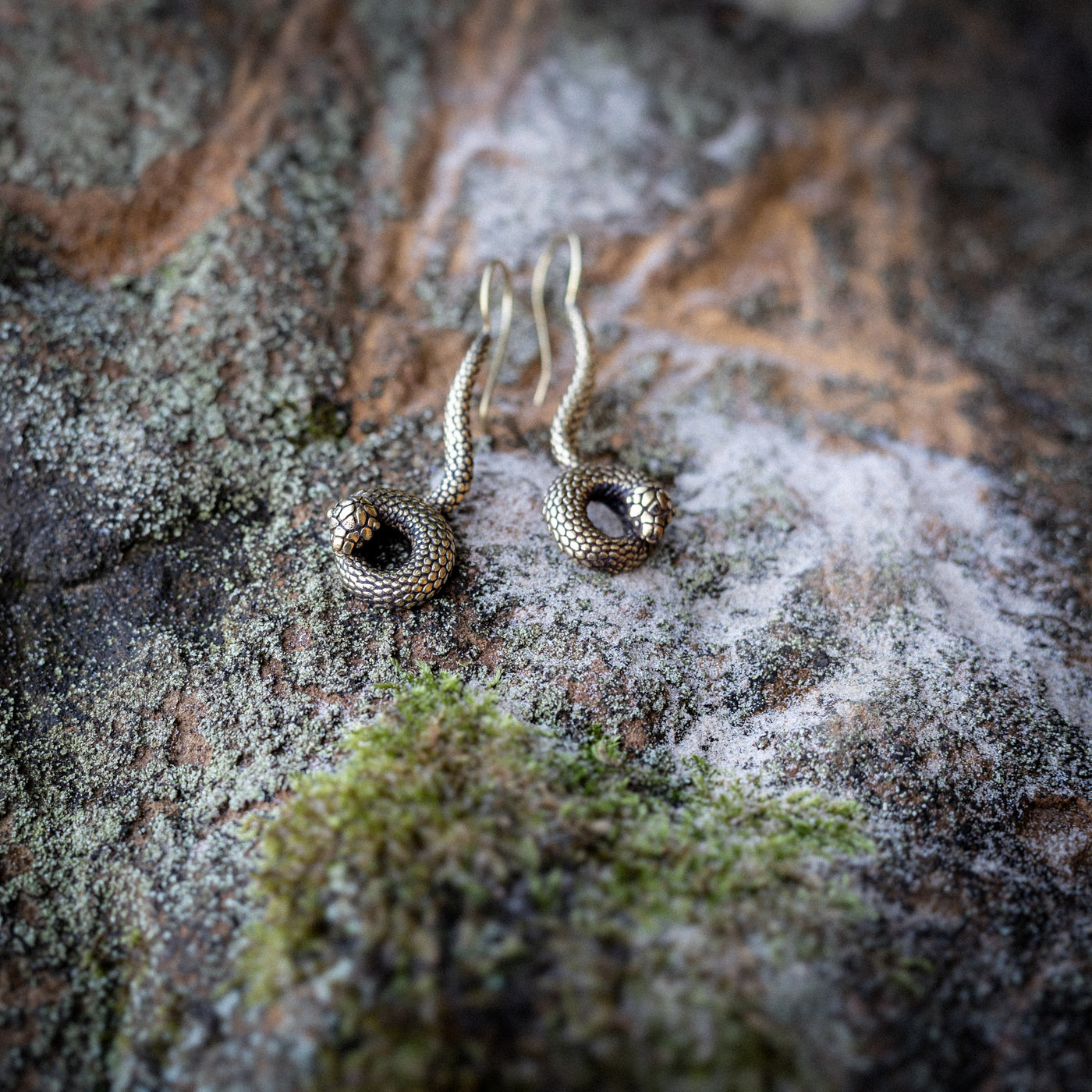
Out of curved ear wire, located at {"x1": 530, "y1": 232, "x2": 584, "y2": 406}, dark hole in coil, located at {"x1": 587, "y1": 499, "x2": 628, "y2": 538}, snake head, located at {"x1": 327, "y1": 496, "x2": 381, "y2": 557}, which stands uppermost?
snake head, located at {"x1": 327, "y1": 496, "x2": 381, "y2": 557}

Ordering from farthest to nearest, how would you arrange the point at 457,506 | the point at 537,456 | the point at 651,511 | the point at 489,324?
the point at 489,324, the point at 537,456, the point at 457,506, the point at 651,511

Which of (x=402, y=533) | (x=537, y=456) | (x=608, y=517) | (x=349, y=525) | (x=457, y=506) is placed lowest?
(x=608, y=517)

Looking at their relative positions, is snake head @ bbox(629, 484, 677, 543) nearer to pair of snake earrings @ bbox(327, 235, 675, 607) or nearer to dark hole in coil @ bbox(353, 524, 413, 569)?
pair of snake earrings @ bbox(327, 235, 675, 607)

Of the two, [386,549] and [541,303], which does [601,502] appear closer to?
[386,549]

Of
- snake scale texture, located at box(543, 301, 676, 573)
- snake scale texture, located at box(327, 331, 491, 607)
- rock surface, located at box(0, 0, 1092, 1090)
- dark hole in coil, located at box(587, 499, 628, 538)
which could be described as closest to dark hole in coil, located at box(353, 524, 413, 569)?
snake scale texture, located at box(327, 331, 491, 607)

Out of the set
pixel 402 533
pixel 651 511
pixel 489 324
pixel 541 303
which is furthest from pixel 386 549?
pixel 541 303

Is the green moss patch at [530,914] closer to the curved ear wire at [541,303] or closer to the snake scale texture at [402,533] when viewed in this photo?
the snake scale texture at [402,533]

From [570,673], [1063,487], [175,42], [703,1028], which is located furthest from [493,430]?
[175,42]
